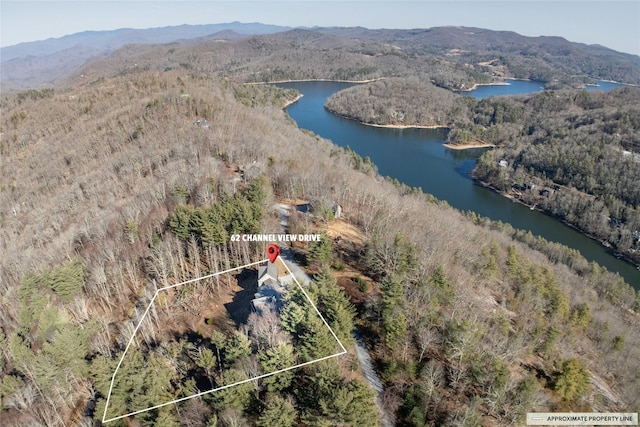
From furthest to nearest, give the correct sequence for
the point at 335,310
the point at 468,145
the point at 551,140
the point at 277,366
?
1. the point at 468,145
2. the point at 551,140
3. the point at 335,310
4. the point at 277,366

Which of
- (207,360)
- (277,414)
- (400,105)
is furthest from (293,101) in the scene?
(277,414)

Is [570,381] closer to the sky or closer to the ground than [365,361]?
closer to the ground

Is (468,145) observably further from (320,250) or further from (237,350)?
(237,350)

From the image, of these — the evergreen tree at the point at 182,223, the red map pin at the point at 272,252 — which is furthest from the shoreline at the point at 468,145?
the evergreen tree at the point at 182,223

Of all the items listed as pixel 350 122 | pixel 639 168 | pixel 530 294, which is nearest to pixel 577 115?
pixel 639 168

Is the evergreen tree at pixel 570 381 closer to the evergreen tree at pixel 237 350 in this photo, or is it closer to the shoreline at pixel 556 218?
the evergreen tree at pixel 237 350

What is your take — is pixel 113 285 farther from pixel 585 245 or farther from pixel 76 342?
pixel 585 245

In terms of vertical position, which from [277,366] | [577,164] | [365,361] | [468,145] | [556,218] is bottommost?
[556,218]
